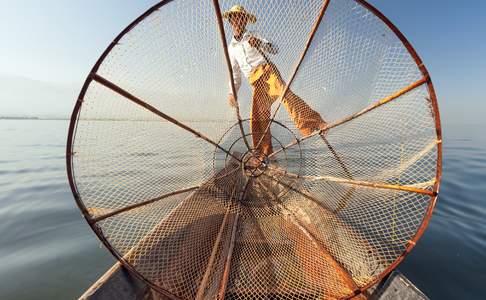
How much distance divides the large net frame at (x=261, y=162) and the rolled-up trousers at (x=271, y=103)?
2 cm

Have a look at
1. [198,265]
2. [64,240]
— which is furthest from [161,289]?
[64,240]

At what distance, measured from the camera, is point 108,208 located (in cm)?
210

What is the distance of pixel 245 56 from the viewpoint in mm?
3186

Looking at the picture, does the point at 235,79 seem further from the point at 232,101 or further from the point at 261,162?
the point at 261,162

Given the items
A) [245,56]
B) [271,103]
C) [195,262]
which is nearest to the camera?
[195,262]

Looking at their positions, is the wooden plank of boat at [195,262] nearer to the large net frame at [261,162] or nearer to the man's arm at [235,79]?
the large net frame at [261,162]

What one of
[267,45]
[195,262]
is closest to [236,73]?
[267,45]

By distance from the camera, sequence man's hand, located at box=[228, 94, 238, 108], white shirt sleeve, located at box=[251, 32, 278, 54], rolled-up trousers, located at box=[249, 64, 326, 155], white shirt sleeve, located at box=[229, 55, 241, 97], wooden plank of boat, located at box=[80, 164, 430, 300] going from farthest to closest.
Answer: white shirt sleeve, located at box=[229, 55, 241, 97], man's hand, located at box=[228, 94, 238, 108], rolled-up trousers, located at box=[249, 64, 326, 155], white shirt sleeve, located at box=[251, 32, 278, 54], wooden plank of boat, located at box=[80, 164, 430, 300]

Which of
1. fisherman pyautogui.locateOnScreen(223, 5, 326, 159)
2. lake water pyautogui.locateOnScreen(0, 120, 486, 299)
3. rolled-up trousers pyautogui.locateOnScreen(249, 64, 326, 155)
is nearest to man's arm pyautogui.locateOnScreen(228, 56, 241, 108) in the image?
fisherman pyautogui.locateOnScreen(223, 5, 326, 159)

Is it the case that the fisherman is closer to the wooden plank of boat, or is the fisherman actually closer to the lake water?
the wooden plank of boat

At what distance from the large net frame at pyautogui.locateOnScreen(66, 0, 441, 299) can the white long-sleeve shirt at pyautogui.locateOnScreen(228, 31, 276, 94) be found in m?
0.12

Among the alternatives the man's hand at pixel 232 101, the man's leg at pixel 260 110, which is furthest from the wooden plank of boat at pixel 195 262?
the man's hand at pixel 232 101

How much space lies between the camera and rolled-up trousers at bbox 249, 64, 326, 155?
118 inches

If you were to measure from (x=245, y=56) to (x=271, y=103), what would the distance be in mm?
688
